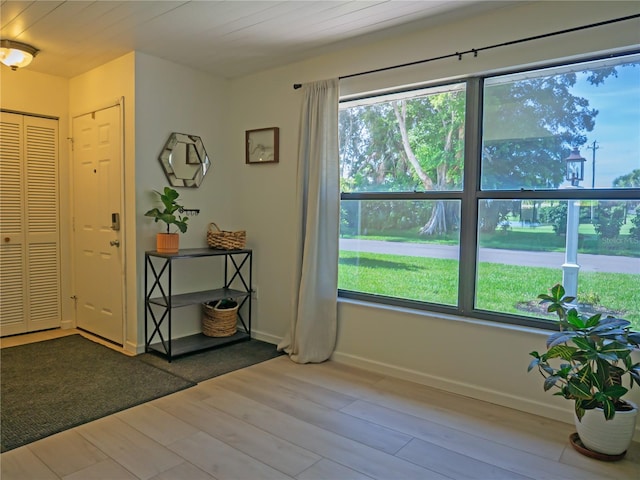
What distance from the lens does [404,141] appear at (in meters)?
3.23

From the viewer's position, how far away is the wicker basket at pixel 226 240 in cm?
384

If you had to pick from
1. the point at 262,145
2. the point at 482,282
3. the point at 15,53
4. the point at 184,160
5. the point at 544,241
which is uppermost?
the point at 15,53

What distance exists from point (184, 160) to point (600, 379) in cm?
335

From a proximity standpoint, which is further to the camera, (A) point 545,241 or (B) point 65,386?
(B) point 65,386

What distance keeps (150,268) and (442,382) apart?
2.44 meters

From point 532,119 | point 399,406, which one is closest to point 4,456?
point 399,406

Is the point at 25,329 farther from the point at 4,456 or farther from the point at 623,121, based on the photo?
the point at 623,121

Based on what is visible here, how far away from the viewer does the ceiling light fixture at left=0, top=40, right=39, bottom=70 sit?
3217mm

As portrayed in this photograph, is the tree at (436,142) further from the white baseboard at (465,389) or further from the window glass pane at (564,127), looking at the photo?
the white baseboard at (465,389)

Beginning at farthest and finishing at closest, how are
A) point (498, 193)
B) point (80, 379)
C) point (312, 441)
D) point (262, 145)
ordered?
point (262, 145)
point (80, 379)
point (498, 193)
point (312, 441)

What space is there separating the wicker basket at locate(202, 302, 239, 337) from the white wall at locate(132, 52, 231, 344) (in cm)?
13

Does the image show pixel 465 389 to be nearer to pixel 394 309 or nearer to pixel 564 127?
pixel 394 309

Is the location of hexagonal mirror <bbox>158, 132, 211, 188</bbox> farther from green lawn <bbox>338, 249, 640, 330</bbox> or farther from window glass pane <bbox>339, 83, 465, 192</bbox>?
green lawn <bbox>338, 249, 640, 330</bbox>

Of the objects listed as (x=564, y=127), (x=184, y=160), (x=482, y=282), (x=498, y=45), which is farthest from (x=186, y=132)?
(x=564, y=127)
